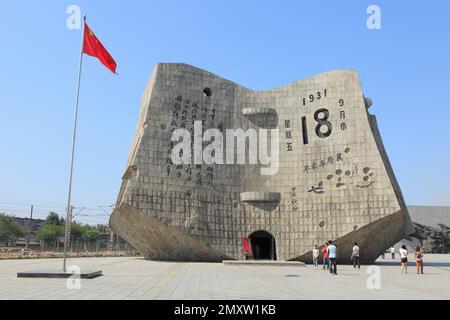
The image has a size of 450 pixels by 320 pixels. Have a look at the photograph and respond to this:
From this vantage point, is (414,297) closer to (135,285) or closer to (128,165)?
(135,285)

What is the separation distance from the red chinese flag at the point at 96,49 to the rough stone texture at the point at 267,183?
9.38 m

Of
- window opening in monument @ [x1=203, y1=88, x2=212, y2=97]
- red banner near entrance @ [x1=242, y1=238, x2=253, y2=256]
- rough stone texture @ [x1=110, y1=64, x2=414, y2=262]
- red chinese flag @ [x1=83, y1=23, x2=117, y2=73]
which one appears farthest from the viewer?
window opening in monument @ [x1=203, y1=88, x2=212, y2=97]

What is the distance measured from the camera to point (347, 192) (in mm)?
27875

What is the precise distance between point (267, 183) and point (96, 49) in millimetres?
15732

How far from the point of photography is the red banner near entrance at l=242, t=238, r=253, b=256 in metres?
28.4

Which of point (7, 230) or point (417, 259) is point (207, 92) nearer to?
point (417, 259)

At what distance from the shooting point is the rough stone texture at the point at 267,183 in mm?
27266

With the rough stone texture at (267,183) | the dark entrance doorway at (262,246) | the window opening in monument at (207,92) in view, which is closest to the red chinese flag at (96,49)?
the rough stone texture at (267,183)

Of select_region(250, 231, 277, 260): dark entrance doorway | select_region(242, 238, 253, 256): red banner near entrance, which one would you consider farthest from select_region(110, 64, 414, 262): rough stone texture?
select_region(250, 231, 277, 260): dark entrance doorway

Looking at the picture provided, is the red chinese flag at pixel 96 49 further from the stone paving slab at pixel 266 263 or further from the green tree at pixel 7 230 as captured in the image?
the green tree at pixel 7 230

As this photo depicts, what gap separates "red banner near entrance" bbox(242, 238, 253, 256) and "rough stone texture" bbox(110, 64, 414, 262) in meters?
0.36

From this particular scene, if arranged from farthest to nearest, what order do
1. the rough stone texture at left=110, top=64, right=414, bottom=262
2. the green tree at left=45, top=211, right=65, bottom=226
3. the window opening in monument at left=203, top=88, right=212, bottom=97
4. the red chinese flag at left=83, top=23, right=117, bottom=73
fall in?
the green tree at left=45, top=211, right=65, bottom=226 → the window opening in monument at left=203, top=88, right=212, bottom=97 → the rough stone texture at left=110, top=64, right=414, bottom=262 → the red chinese flag at left=83, top=23, right=117, bottom=73

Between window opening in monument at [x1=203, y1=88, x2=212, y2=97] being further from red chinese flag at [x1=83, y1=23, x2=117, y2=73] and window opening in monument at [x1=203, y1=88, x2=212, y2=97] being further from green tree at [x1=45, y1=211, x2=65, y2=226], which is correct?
green tree at [x1=45, y1=211, x2=65, y2=226]
